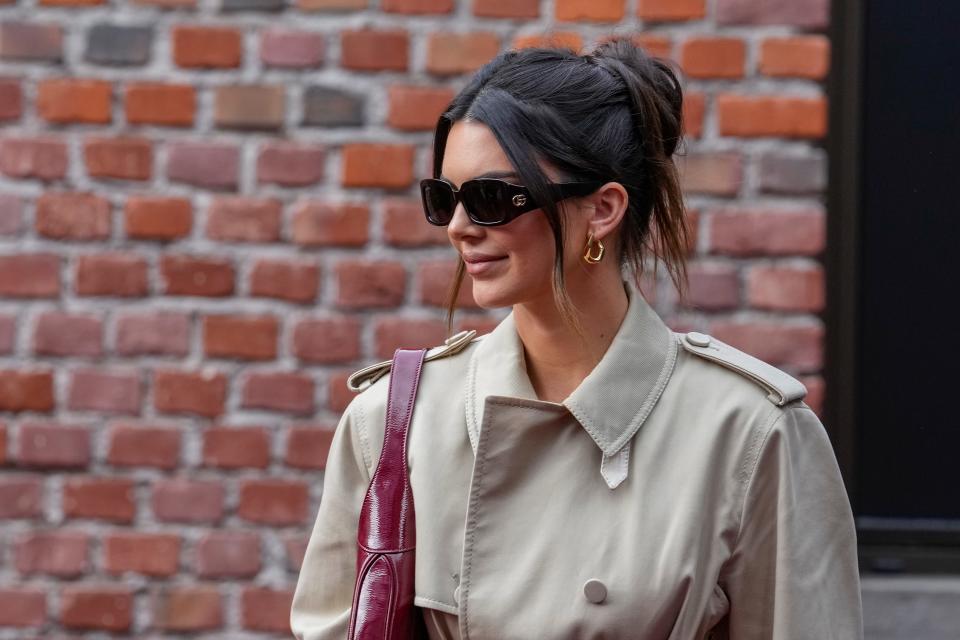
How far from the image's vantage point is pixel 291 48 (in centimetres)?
282

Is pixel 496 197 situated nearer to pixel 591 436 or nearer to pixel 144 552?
pixel 591 436

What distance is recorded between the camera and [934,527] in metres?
3.04

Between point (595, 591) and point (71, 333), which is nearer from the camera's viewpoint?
point (595, 591)

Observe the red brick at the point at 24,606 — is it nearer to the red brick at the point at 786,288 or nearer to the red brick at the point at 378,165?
the red brick at the point at 378,165

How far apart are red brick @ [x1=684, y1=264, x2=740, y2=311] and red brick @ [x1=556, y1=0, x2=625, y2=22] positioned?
1.90 ft

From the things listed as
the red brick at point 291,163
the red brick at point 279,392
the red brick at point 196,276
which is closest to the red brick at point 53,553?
the red brick at point 279,392

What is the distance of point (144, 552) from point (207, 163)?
89cm

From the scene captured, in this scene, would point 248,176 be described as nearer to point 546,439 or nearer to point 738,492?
point 546,439

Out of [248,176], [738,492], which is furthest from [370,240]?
[738,492]

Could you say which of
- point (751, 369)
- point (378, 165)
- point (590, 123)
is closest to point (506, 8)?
point (378, 165)

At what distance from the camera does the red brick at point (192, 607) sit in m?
2.89

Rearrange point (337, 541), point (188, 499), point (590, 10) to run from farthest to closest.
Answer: point (188, 499)
point (590, 10)
point (337, 541)

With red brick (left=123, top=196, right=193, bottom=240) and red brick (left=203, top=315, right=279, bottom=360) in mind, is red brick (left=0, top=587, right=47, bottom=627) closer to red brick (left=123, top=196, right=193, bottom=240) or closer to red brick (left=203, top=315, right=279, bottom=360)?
red brick (left=203, top=315, right=279, bottom=360)

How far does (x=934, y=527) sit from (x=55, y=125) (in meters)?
2.26
